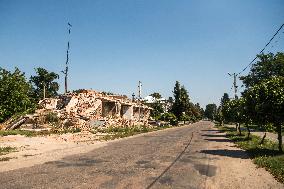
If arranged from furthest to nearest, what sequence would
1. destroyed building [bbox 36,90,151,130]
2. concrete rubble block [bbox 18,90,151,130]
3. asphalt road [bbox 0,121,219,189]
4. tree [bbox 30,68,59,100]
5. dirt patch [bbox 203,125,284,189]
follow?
tree [bbox 30,68,59,100] < destroyed building [bbox 36,90,151,130] < concrete rubble block [bbox 18,90,151,130] < dirt patch [bbox 203,125,284,189] < asphalt road [bbox 0,121,219,189]

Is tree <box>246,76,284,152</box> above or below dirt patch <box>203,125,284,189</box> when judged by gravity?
A: above

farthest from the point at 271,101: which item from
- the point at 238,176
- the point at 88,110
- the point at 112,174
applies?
the point at 88,110

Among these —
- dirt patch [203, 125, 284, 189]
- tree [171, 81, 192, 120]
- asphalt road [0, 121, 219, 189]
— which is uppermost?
tree [171, 81, 192, 120]

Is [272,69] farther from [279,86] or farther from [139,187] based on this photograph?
Answer: [139,187]

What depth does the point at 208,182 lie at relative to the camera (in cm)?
1042

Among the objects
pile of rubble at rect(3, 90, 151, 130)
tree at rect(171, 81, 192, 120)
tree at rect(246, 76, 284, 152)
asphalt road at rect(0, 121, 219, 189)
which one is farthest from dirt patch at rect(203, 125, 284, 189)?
tree at rect(171, 81, 192, 120)

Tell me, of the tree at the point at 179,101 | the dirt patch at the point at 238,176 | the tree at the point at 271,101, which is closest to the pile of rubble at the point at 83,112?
the tree at the point at 271,101

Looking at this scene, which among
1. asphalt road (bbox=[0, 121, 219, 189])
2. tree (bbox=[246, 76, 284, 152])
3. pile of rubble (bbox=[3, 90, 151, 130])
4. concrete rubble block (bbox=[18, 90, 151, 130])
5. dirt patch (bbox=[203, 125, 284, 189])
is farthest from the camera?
concrete rubble block (bbox=[18, 90, 151, 130])

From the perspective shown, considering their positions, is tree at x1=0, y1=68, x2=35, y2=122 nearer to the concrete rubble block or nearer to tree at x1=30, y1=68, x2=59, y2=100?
the concrete rubble block

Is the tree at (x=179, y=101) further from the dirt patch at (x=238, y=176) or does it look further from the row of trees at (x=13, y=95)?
the dirt patch at (x=238, y=176)

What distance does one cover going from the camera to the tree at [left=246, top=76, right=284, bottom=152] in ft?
55.5

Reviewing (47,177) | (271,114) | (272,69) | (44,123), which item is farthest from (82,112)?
(272,69)

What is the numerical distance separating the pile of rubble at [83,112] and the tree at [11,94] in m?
2.91

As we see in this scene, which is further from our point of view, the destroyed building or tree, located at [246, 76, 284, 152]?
the destroyed building
